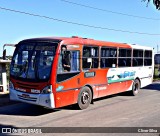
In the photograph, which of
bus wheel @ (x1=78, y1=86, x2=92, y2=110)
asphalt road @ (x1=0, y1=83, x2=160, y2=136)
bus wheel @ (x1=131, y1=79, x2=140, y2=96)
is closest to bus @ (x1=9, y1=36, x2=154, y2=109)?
bus wheel @ (x1=78, y1=86, x2=92, y2=110)

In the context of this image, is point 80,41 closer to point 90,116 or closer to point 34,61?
point 34,61

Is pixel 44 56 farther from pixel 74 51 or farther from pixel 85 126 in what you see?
pixel 85 126

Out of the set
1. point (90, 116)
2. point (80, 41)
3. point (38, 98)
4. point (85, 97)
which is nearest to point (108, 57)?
point (80, 41)

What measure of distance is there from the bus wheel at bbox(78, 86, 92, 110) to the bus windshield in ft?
6.26

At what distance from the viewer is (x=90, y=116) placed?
9.22 m

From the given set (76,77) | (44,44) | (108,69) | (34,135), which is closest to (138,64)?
(108,69)

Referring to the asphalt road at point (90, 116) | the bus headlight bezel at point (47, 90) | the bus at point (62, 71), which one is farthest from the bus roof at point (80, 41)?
the asphalt road at point (90, 116)

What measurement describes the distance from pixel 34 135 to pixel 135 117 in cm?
364

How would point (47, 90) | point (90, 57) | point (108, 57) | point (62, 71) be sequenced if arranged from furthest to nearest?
point (108, 57) < point (90, 57) < point (62, 71) < point (47, 90)

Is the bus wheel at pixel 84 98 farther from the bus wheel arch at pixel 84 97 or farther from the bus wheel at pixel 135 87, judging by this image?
the bus wheel at pixel 135 87

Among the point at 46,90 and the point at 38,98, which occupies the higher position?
the point at 46,90

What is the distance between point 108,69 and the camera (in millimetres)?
12086

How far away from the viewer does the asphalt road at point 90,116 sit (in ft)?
26.6

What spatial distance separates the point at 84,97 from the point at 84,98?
4 cm
